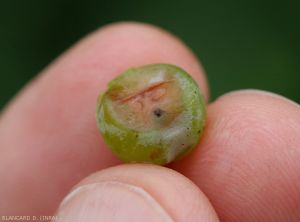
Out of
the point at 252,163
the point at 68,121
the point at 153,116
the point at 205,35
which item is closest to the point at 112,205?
the point at 153,116

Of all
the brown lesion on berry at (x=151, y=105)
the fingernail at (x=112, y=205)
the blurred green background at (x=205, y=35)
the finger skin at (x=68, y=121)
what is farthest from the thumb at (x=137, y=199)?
the blurred green background at (x=205, y=35)

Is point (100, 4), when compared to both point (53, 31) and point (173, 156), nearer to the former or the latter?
point (53, 31)

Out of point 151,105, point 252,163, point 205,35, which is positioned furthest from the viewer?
point 205,35

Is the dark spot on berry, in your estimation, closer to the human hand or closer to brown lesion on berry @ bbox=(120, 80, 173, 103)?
brown lesion on berry @ bbox=(120, 80, 173, 103)

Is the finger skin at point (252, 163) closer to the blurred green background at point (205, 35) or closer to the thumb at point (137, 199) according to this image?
the thumb at point (137, 199)

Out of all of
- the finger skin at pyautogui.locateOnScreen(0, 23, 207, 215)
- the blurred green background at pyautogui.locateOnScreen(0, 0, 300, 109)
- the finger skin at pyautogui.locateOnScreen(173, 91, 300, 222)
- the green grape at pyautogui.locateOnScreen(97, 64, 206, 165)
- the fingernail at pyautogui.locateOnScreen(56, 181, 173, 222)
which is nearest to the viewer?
the fingernail at pyautogui.locateOnScreen(56, 181, 173, 222)

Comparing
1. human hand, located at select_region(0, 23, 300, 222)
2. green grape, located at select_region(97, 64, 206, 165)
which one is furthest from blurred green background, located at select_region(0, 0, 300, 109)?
green grape, located at select_region(97, 64, 206, 165)

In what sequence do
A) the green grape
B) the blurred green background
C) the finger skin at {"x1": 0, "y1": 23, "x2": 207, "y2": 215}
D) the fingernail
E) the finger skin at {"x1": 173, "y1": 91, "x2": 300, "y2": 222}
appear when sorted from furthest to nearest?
the blurred green background
the finger skin at {"x1": 0, "y1": 23, "x2": 207, "y2": 215}
the finger skin at {"x1": 173, "y1": 91, "x2": 300, "y2": 222}
the green grape
the fingernail

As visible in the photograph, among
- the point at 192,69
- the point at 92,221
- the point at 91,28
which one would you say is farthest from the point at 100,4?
the point at 92,221

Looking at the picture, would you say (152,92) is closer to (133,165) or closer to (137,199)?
(133,165)
